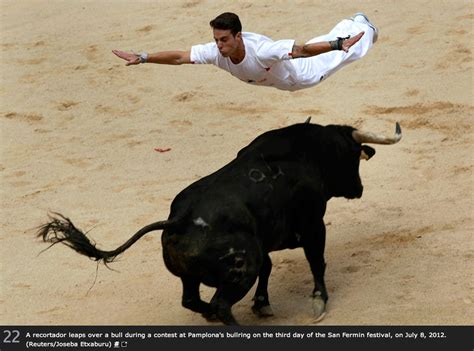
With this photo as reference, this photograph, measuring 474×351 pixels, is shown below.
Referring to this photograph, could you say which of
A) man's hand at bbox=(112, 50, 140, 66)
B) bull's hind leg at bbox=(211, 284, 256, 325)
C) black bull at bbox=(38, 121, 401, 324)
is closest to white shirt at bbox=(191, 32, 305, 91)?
man's hand at bbox=(112, 50, 140, 66)

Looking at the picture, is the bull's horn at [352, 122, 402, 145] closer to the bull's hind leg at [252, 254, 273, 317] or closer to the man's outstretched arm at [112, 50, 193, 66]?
the bull's hind leg at [252, 254, 273, 317]

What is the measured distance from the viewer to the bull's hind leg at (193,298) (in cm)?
756

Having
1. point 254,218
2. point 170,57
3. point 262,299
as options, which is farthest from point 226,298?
point 170,57

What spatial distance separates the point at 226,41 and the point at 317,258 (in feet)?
5.61

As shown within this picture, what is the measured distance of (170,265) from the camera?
7.47 m

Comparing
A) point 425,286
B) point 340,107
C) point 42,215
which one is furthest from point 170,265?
point 340,107

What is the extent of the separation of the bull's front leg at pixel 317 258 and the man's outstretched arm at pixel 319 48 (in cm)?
125

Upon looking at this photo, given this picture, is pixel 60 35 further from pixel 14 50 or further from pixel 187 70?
pixel 187 70

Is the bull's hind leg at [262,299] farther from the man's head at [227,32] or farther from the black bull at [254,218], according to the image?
the man's head at [227,32]

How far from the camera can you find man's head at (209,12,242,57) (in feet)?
27.1

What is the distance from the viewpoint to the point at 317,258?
322 inches

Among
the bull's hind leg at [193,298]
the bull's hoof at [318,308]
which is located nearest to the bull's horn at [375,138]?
the bull's hoof at [318,308]

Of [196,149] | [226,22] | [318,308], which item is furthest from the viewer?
[196,149]

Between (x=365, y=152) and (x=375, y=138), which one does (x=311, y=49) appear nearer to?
(x=375, y=138)
